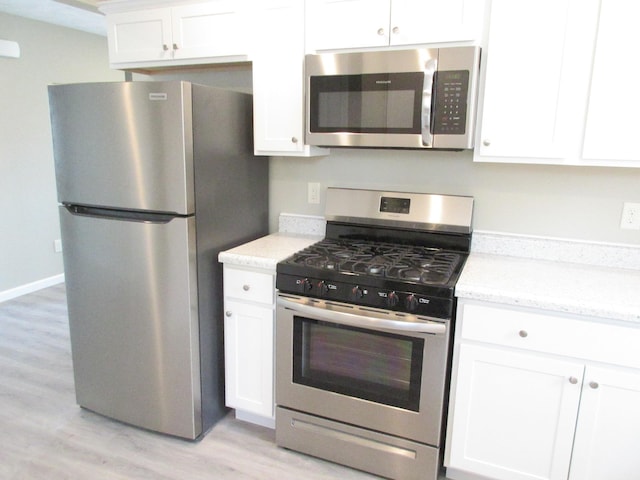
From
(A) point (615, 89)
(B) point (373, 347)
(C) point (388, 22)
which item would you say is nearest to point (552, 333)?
(B) point (373, 347)

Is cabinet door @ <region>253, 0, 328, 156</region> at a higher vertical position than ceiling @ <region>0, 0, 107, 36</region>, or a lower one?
lower

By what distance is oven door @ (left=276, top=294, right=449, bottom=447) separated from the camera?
1.84 m

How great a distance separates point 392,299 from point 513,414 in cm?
63

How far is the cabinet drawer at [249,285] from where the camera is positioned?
7.04ft

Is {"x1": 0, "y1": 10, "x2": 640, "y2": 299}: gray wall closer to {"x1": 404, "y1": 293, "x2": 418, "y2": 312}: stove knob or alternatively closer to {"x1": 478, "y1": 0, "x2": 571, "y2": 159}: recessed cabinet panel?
{"x1": 478, "y1": 0, "x2": 571, "y2": 159}: recessed cabinet panel

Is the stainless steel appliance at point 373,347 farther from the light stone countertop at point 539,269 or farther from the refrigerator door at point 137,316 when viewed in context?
the refrigerator door at point 137,316

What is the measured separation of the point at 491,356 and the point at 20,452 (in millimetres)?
2141

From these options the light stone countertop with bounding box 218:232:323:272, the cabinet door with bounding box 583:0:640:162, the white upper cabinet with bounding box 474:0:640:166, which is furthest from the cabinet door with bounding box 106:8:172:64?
the cabinet door with bounding box 583:0:640:162

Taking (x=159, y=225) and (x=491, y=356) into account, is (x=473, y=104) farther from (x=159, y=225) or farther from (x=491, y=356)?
(x=159, y=225)

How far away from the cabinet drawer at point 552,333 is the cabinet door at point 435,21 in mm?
1087

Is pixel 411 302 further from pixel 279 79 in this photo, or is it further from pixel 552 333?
pixel 279 79

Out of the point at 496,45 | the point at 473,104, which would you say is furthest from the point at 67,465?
the point at 496,45

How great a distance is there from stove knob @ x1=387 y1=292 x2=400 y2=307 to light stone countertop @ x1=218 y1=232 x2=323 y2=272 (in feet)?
1.76

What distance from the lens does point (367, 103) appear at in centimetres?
209
